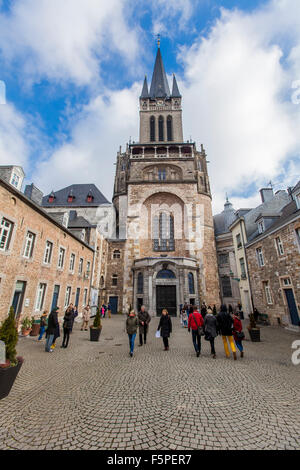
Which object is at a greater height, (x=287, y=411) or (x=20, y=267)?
(x=20, y=267)

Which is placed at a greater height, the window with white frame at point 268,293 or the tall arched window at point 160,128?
the tall arched window at point 160,128

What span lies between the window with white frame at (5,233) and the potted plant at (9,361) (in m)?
5.93

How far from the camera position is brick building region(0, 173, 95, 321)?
9.36 meters

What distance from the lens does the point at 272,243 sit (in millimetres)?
14250

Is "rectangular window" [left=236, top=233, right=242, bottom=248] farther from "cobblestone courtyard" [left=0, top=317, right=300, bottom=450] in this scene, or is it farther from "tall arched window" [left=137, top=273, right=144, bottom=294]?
"cobblestone courtyard" [left=0, top=317, right=300, bottom=450]

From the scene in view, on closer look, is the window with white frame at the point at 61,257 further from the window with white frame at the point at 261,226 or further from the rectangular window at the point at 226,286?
the rectangular window at the point at 226,286

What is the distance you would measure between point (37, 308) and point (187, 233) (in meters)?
19.8

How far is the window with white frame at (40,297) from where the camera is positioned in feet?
39.1

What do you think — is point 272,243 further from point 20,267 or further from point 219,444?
point 20,267

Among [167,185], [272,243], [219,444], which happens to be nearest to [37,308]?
[219,444]

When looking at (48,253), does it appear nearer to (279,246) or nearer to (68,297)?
(68,297)

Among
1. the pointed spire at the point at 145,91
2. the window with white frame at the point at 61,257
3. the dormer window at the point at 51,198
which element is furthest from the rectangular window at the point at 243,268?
the pointed spire at the point at 145,91

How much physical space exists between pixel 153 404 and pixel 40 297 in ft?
35.4

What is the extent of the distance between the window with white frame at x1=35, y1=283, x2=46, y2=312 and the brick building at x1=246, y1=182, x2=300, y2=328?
50.3ft
